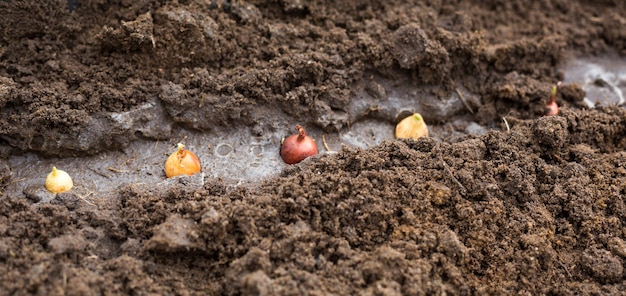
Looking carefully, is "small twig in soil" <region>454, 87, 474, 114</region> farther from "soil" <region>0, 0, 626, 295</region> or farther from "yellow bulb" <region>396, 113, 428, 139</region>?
"yellow bulb" <region>396, 113, 428, 139</region>

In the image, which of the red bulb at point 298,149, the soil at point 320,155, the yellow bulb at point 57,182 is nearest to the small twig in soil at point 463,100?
the soil at point 320,155

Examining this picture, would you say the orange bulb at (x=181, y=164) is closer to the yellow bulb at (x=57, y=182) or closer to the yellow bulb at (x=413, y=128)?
the yellow bulb at (x=57, y=182)

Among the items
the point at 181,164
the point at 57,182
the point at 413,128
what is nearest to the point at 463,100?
the point at 413,128

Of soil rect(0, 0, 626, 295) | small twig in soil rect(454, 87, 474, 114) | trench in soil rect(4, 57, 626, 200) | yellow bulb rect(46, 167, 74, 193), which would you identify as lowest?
trench in soil rect(4, 57, 626, 200)


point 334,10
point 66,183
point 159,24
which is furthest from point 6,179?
point 334,10

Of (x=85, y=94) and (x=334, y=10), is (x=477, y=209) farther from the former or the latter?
(x=85, y=94)

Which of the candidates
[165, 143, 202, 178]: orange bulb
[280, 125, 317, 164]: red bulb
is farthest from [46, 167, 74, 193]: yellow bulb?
[280, 125, 317, 164]: red bulb

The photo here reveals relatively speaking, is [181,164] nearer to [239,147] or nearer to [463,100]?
[239,147]
